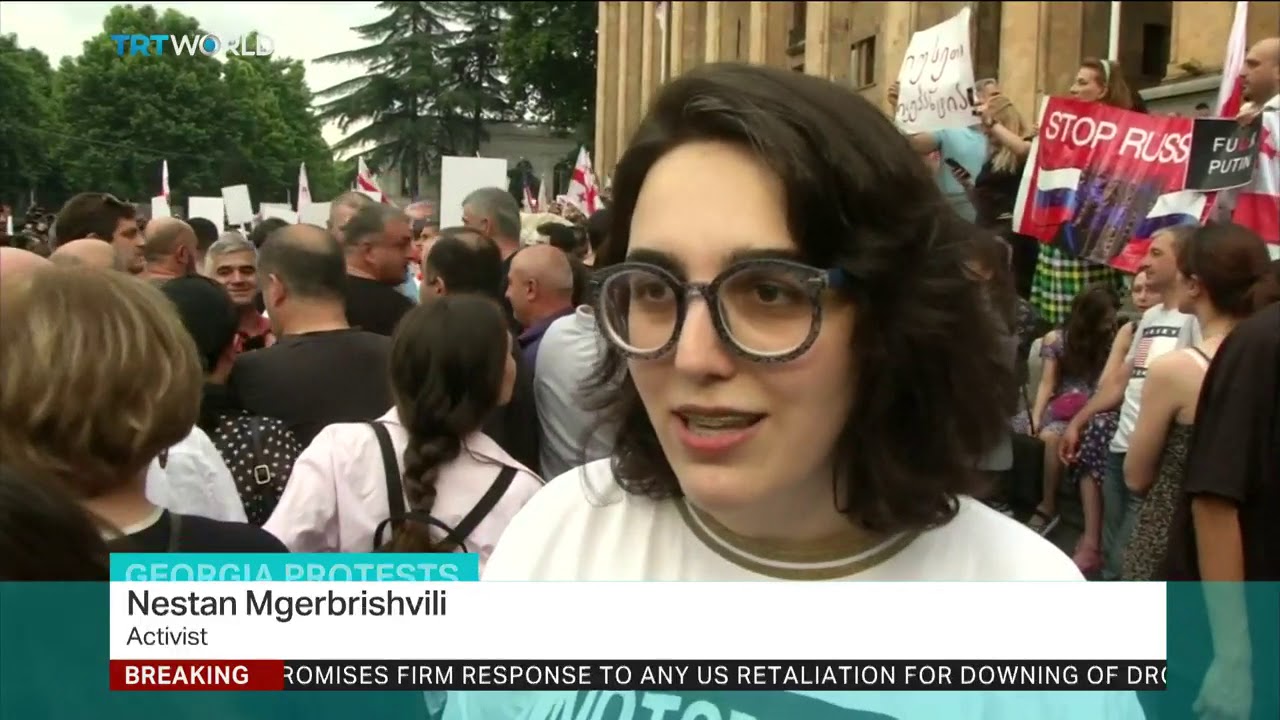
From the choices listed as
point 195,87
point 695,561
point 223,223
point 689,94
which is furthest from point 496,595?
point 223,223

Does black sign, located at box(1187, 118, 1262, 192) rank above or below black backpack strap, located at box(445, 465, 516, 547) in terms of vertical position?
above

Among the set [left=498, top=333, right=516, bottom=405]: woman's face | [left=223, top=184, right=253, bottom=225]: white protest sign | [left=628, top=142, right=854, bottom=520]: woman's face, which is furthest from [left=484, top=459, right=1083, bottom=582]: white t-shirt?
[left=223, top=184, right=253, bottom=225]: white protest sign

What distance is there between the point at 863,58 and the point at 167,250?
2432 centimetres

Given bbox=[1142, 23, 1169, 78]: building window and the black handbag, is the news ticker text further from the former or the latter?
bbox=[1142, 23, 1169, 78]: building window

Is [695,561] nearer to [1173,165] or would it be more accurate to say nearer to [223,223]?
[223,223]

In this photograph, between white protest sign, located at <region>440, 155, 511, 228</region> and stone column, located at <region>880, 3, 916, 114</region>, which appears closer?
white protest sign, located at <region>440, 155, 511, 228</region>

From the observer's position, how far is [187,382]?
2.10 m

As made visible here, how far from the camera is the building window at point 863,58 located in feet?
87.6

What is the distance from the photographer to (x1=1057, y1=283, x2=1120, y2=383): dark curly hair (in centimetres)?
635

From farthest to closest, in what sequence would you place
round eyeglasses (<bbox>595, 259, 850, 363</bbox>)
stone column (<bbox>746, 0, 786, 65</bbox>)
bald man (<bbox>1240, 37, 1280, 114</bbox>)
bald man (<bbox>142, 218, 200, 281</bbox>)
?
stone column (<bbox>746, 0, 786, 65</bbox>), bald man (<bbox>1240, 37, 1280, 114</bbox>), bald man (<bbox>142, 218, 200, 281</bbox>), round eyeglasses (<bbox>595, 259, 850, 363</bbox>)

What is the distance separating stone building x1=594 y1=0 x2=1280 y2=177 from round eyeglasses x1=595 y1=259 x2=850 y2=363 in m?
5.15

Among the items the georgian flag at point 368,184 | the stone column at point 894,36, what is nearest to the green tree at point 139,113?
the georgian flag at point 368,184

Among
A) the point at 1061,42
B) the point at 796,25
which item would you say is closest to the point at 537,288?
the point at 1061,42

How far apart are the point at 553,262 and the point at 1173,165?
3.07m
